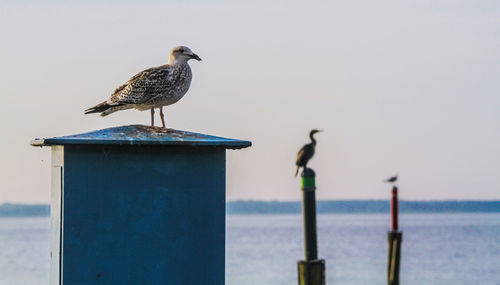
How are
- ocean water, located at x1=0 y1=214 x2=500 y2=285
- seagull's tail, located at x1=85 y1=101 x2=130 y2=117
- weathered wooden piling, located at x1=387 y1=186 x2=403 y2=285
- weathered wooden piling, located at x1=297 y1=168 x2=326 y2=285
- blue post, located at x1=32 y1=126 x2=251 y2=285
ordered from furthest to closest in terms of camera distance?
ocean water, located at x1=0 y1=214 x2=500 y2=285 < weathered wooden piling, located at x1=387 y1=186 x2=403 y2=285 < weathered wooden piling, located at x1=297 y1=168 x2=326 y2=285 < seagull's tail, located at x1=85 y1=101 x2=130 y2=117 < blue post, located at x1=32 y1=126 x2=251 y2=285

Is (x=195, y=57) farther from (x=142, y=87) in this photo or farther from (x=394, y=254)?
(x=394, y=254)

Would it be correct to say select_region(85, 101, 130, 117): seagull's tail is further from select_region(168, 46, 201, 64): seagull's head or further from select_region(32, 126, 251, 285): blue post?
select_region(32, 126, 251, 285): blue post

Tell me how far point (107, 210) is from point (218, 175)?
668 mm

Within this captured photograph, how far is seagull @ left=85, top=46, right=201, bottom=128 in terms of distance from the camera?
7301 millimetres

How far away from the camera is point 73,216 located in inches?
229

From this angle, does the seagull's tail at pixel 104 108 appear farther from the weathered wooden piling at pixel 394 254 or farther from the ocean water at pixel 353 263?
the ocean water at pixel 353 263

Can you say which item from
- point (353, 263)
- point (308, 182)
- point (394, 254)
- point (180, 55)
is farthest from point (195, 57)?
point (353, 263)

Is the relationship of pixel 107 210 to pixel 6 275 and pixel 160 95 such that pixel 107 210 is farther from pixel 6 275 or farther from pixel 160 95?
pixel 6 275

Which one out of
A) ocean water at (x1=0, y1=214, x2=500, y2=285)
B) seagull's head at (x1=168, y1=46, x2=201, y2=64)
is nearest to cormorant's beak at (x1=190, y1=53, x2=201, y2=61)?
seagull's head at (x1=168, y1=46, x2=201, y2=64)

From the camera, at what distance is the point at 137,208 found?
232 inches

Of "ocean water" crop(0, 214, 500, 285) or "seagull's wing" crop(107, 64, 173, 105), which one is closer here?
"seagull's wing" crop(107, 64, 173, 105)

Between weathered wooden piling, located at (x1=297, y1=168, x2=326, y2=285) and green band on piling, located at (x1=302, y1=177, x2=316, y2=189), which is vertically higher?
green band on piling, located at (x1=302, y1=177, x2=316, y2=189)

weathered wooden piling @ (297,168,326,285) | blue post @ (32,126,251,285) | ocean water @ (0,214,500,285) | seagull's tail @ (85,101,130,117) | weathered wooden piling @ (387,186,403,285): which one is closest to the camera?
blue post @ (32,126,251,285)

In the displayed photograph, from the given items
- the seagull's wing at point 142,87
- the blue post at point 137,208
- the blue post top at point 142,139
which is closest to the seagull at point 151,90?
the seagull's wing at point 142,87
